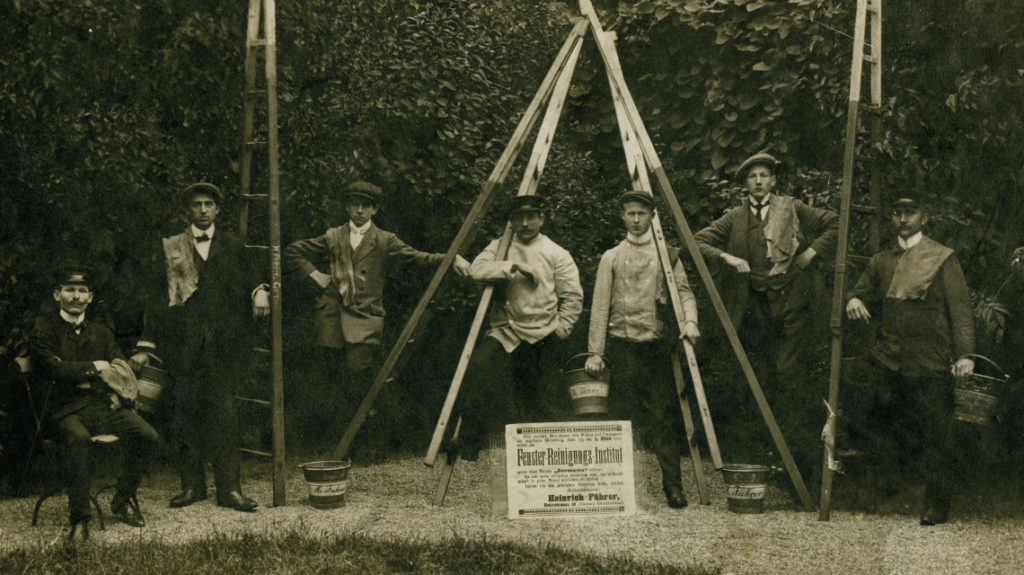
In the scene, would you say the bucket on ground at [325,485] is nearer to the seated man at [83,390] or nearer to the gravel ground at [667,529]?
the gravel ground at [667,529]

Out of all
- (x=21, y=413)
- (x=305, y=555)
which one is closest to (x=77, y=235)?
(x=21, y=413)

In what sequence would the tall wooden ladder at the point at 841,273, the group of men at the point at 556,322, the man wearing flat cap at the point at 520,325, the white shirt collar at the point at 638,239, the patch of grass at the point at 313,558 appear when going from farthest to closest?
1. the white shirt collar at the point at 638,239
2. the man wearing flat cap at the point at 520,325
3. the tall wooden ladder at the point at 841,273
4. the group of men at the point at 556,322
5. the patch of grass at the point at 313,558

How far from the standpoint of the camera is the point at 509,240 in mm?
8289

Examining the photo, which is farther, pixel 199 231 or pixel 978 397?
pixel 199 231

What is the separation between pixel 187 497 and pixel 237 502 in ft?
1.54

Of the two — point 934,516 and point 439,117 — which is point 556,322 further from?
point 934,516

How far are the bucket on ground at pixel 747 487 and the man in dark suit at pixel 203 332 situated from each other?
11.0 feet

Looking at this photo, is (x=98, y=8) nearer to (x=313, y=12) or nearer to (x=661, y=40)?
(x=313, y=12)

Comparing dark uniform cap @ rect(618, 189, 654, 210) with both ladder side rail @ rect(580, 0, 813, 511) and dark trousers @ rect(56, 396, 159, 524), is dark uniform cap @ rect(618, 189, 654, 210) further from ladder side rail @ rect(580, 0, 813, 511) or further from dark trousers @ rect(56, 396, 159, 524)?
dark trousers @ rect(56, 396, 159, 524)

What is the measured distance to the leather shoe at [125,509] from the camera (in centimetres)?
711

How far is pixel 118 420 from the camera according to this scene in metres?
7.16

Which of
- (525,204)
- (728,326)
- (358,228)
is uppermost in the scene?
(525,204)

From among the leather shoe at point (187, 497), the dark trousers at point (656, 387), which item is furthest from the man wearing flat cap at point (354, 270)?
the dark trousers at point (656, 387)

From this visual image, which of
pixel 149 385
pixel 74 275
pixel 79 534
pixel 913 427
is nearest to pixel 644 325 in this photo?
pixel 913 427
